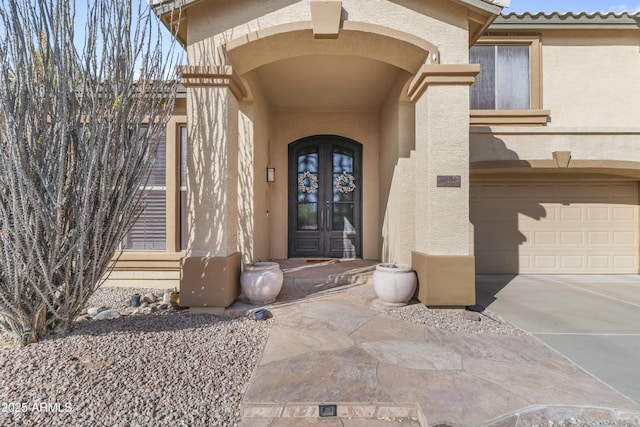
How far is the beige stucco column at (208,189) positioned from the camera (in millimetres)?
3953

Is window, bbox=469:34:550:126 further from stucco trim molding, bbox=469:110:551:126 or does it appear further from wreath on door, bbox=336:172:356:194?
wreath on door, bbox=336:172:356:194

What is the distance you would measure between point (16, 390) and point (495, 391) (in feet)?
10.9

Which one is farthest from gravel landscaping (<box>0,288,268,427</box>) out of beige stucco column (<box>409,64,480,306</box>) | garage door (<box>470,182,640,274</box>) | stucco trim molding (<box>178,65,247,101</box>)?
garage door (<box>470,182,640,274</box>)

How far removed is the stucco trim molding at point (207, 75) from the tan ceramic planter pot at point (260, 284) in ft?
7.85

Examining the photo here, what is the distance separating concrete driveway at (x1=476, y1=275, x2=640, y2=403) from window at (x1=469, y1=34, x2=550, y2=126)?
11.7ft

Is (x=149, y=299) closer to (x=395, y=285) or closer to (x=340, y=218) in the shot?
(x=395, y=285)

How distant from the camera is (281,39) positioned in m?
4.15

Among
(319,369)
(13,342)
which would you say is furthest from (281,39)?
(13,342)

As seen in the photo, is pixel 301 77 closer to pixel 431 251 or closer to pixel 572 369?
pixel 431 251

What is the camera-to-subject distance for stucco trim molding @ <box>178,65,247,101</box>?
3992 mm

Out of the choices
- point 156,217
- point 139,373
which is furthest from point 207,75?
point 139,373

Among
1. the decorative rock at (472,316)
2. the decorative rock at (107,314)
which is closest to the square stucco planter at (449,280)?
the decorative rock at (472,316)

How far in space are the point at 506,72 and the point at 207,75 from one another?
5.98 meters

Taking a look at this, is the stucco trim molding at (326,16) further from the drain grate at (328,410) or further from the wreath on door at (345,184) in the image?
the drain grate at (328,410)
